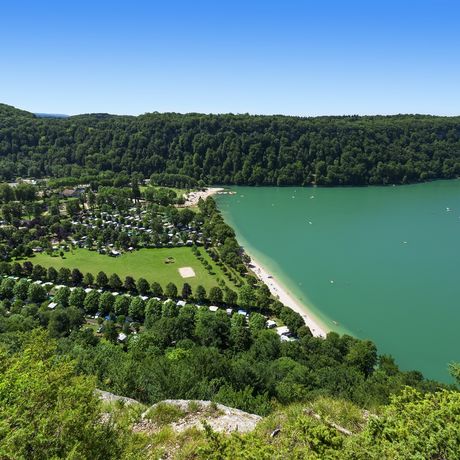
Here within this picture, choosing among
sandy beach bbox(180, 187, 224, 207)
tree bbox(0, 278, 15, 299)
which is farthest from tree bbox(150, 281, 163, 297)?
sandy beach bbox(180, 187, 224, 207)

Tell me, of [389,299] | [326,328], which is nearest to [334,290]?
[389,299]

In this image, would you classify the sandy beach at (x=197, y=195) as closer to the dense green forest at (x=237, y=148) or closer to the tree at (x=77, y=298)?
the dense green forest at (x=237, y=148)

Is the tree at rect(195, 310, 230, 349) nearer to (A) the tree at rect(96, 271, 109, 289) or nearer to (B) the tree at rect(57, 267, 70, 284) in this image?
(A) the tree at rect(96, 271, 109, 289)

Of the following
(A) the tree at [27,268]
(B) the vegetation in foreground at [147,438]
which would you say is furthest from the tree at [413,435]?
(A) the tree at [27,268]

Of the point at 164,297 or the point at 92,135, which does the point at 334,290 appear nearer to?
the point at 164,297

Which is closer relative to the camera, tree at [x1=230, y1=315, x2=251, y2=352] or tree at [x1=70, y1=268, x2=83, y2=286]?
tree at [x1=230, y1=315, x2=251, y2=352]

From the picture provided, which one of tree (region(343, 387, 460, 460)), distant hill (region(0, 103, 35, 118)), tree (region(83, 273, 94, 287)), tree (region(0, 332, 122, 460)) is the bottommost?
tree (region(83, 273, 94, 287))

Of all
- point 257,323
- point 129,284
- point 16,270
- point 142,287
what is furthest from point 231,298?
point 16,270
